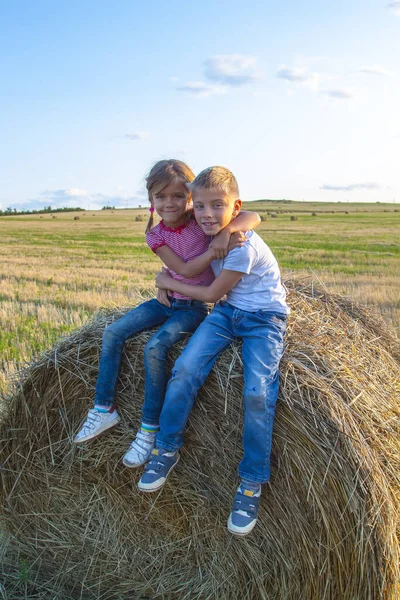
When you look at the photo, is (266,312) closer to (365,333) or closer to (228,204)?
(228,204)

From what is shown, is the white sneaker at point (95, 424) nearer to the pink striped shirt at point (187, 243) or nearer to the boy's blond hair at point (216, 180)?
the pink striped shirt at point (187, 243)

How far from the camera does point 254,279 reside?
11.1ft

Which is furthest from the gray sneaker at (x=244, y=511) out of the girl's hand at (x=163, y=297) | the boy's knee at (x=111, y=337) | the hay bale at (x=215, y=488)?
the girl's hand at (x=163, y=297)

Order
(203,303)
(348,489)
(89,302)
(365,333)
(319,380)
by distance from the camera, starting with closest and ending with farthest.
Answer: (348,489)
(319,380)
(203,303)
(365,333)
(89,302)

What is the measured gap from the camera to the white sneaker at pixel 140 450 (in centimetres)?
326

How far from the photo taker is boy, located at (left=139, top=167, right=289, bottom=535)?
2977mm

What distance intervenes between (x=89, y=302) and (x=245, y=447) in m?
6.36

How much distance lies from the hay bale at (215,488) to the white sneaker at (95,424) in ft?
0.32

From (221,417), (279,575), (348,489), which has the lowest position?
(279,575)

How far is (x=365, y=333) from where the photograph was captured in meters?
4.46

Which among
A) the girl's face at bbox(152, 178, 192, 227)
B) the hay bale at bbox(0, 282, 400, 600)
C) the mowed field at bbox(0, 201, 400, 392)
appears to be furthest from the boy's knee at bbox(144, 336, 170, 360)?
the mowed field at bbox(0, 201, 400, 392)

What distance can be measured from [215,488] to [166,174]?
1.81 metres

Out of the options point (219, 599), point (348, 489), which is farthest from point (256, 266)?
point (219, 599)

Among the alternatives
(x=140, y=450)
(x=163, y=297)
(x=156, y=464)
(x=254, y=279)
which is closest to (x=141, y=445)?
(x=140, y=450)
